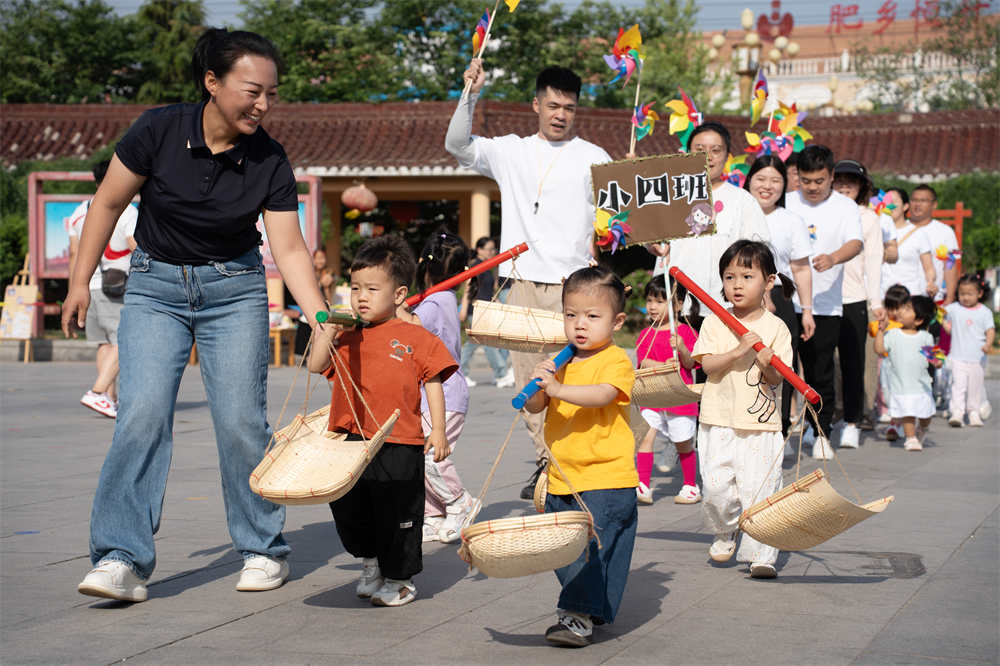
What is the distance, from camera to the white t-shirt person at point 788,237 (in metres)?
6.50

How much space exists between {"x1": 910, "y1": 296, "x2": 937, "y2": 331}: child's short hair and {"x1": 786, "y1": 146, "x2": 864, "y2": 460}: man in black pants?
4.05ft

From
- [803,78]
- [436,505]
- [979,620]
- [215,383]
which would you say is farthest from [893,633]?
[803,78]

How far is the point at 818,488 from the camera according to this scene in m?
3.76

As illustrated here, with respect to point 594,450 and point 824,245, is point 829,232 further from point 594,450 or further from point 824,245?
point 594,450

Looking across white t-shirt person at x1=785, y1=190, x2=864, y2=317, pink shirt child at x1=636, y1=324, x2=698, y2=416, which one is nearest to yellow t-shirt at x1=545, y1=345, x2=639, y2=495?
pink shirt child at x1=636, y1=324, x2=698, y2=416

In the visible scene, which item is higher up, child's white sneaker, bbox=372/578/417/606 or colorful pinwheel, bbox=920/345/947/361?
colorful pinwheel, bbox=920/345/947/361

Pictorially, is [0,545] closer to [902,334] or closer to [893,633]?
[893,633]

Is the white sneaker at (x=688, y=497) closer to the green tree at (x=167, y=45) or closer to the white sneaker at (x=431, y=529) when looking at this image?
the white sneaker at (x=431, y=529)

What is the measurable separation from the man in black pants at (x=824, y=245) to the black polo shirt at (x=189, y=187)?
4227 mm

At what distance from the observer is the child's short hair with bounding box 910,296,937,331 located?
28.2ft

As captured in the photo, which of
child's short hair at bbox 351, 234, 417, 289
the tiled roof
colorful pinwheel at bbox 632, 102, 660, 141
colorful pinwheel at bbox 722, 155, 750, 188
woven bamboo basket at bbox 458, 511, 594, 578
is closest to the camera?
woven bamboo basket at bbox 458, 511, 594, 578

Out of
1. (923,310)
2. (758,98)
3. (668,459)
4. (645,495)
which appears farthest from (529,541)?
(923,310)

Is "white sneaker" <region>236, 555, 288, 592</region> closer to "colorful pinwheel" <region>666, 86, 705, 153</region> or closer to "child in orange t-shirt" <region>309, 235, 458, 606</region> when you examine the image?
"child in orange t-shirt" <region>309, 235, 458, 606</region>

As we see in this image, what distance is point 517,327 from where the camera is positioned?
4895 mm
